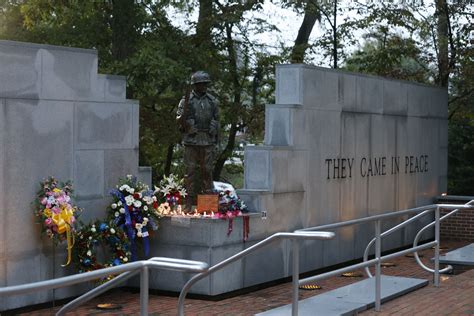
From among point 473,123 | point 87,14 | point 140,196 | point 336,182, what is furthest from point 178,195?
point 473,123

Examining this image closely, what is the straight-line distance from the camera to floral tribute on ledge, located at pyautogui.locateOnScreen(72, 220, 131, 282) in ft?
40.4

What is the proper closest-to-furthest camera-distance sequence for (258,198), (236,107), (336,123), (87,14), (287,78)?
(258,198) → (287,78) → (336,123) → (87,14) → (236,107)

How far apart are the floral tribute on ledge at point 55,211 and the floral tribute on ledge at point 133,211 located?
938 mm

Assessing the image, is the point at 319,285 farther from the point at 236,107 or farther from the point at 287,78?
the point at 236,107

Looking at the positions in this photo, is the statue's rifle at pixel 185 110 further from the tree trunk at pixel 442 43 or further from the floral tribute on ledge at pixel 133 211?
the tree trunk at pixel 442 43

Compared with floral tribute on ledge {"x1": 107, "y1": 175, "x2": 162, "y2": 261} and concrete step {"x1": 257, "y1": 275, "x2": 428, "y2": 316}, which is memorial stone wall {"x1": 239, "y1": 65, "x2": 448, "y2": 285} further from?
concrete step {"x1": 257, "y1": 275, "x2": 428, "y2": 316}

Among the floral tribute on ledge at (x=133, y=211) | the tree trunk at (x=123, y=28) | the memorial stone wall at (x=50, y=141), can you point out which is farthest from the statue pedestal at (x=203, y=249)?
the tree trunk at (x=123, y=28)

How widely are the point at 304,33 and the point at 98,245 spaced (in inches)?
647

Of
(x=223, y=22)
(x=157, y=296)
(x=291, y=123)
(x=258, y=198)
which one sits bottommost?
(x=157, y=296)

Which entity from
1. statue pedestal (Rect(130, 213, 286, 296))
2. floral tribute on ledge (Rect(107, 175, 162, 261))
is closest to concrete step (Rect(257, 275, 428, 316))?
statue pedestal (Rect(130, 213, 286, 296))

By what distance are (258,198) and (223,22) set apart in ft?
36.1

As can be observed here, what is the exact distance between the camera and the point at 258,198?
13.9 metres

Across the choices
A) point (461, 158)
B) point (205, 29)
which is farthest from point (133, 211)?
point (461, 158)

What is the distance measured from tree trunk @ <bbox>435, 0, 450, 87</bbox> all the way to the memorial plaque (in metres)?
10.6
